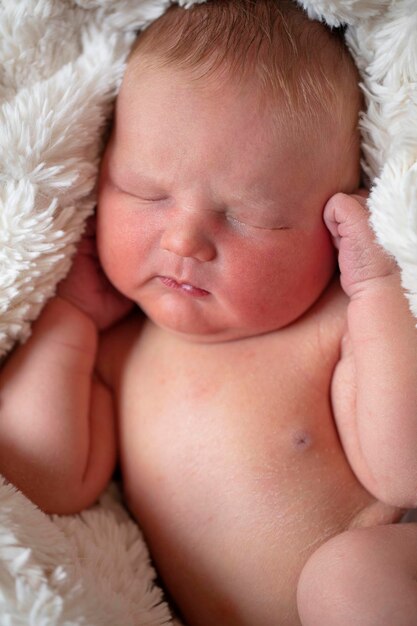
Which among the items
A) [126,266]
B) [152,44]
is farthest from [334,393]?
[152,44]

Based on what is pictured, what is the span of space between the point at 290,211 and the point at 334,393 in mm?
309

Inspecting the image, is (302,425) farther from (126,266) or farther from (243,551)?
(126,266)

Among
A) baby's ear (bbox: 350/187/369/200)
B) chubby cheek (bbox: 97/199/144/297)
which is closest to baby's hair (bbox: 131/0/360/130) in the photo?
baby's ear (bbox: 350/187/369/200)

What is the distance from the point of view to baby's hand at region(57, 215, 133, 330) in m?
1.29

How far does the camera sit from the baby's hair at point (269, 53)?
42.9 inches

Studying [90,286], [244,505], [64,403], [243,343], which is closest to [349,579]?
[244,505]

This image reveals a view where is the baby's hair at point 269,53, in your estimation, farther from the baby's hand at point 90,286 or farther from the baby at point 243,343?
the baby's hand at point 90,286

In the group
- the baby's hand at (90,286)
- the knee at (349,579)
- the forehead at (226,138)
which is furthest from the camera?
the baby's hand at (90,286)

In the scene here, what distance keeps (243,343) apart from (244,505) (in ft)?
0.87

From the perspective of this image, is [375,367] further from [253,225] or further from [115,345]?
[115,345]

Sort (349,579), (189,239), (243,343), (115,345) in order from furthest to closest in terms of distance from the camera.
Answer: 1. (115,345)
2. (243,343)
3. (189,239)
4. (349,579)

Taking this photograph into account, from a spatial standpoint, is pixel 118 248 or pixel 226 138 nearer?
pixel 226 138

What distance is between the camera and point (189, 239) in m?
1.09

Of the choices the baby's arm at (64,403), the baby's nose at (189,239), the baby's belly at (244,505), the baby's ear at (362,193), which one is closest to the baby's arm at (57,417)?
the baby's arm at (64,403)
